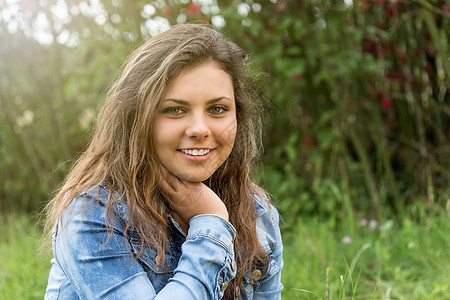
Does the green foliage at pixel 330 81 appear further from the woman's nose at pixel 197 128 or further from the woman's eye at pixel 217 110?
the woman's nose at pixel 197 128

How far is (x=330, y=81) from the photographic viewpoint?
3928 mm

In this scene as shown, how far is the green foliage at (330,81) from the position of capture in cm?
389

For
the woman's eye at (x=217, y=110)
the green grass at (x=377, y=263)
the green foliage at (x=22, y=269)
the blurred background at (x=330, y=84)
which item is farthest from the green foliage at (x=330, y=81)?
the woman's eye at (x=217, y=110)

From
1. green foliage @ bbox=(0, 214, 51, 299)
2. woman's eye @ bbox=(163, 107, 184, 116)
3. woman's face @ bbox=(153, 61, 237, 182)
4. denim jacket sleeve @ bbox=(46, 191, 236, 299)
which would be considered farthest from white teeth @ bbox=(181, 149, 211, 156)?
green foliage @ bbox=(0, 214, 51, 299)

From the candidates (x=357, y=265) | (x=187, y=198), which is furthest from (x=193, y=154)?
(x=357, y=265)

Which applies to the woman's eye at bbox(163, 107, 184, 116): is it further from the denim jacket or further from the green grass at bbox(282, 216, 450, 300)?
the green grass at bbox(282, 216, 450, 300)

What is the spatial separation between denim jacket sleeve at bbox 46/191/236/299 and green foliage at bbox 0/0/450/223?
2380 millimetres

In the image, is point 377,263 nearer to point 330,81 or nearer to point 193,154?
point 330,81

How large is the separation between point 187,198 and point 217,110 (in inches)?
12.1

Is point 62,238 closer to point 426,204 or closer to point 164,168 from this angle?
point 164,168

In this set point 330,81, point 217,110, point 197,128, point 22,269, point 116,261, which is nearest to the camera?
point 116,261

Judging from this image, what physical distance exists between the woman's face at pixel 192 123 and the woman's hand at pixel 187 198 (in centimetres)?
2

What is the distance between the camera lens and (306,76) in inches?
169

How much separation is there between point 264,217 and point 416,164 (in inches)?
107
